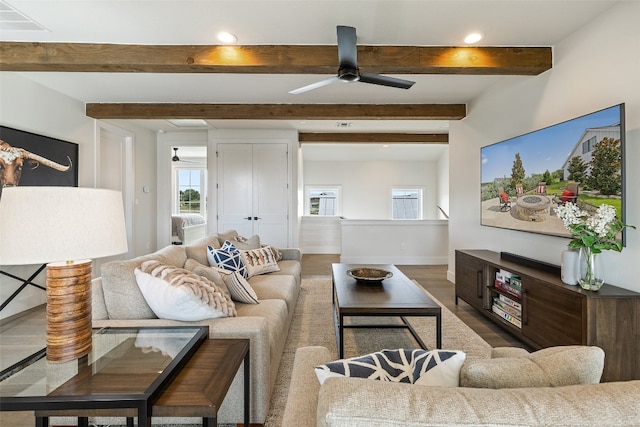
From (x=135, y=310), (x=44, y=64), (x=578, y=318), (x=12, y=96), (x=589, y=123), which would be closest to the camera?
(x=135, y=310)

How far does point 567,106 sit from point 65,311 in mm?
3525

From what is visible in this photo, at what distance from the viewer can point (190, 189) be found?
8.92 meters

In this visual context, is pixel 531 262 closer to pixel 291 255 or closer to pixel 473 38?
pixel 473 38

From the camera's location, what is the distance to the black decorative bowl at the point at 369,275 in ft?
8.55

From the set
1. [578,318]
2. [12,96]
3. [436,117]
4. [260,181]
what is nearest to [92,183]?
[12,96]

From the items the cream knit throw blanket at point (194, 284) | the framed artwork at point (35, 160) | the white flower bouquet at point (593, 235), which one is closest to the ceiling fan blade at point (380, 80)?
the white flower bouquet at point (593, 235)

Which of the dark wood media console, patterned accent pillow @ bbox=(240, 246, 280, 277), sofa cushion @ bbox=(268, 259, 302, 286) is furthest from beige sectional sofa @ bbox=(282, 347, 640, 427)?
sofa cushion @ bbox=(268, 259, 302, 286)

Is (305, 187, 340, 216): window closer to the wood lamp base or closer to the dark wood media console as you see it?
the dark wood media console

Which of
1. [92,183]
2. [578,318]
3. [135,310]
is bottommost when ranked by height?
[578,318]

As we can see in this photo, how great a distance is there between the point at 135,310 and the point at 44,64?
2.53 meters

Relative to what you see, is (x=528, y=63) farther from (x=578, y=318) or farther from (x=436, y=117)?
(x=578, y=318)

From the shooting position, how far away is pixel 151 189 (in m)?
5.95

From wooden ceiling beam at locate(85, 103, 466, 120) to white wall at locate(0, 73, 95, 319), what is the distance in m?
0.33

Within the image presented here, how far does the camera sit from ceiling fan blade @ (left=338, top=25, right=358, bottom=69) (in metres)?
2.09
